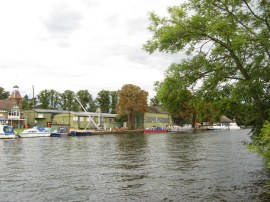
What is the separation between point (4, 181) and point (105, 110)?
5443 inches

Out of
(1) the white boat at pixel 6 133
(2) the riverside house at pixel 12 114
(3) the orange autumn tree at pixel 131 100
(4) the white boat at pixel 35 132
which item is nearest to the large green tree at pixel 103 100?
(3) the orange autumn tree at pixel 131 100

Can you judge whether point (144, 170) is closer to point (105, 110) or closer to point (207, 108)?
point (207, 108)

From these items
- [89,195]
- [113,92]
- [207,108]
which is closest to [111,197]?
[89,195]

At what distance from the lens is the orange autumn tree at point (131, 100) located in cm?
11944

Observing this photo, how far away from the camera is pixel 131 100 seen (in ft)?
394

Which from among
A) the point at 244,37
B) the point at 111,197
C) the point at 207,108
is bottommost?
the point at 111,197

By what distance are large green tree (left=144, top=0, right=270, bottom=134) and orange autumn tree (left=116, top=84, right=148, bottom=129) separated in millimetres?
98621

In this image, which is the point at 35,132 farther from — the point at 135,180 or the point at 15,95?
the point at 135,180

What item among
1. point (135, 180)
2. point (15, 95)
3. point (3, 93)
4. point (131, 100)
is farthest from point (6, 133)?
point (3, 93)

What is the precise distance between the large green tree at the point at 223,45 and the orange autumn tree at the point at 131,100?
9862cm

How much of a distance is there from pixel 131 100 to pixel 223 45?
4008 inches

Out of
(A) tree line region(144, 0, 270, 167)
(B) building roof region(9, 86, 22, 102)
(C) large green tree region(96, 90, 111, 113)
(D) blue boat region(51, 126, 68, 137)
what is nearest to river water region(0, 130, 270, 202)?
(A) tree line region(144, 0, 270, 167)

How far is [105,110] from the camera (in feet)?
528

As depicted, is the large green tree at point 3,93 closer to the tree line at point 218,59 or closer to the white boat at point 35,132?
the white boat at point 35,132
